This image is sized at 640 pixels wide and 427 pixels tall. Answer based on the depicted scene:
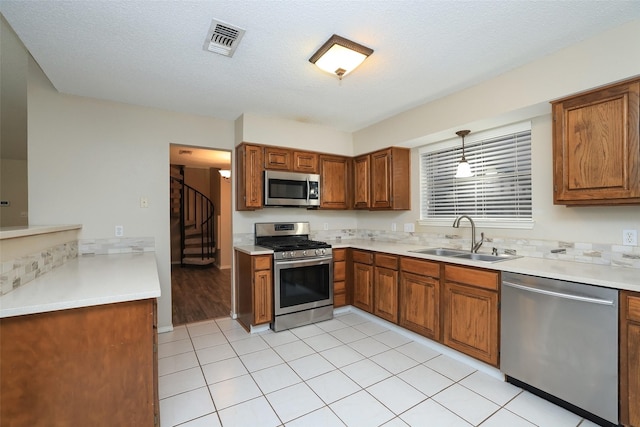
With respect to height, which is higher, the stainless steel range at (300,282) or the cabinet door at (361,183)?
the cabinet door at (361,183)

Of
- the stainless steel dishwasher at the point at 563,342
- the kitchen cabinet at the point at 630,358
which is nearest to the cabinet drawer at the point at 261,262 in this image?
the stainless steel dishwasher at the point at 563,342

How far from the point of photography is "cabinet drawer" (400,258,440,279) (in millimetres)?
2613

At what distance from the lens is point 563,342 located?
71.6 inches

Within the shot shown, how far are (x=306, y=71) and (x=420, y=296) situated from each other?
2285 mm

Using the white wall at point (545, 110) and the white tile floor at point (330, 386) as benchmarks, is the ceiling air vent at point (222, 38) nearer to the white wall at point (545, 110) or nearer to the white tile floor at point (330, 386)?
the white wall at point (545, 110)

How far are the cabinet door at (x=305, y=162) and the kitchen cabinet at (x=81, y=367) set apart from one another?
2497 millimetres

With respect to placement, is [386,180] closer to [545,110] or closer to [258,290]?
[545,110]

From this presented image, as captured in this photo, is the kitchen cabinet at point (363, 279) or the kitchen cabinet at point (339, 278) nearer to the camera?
the kitchen cabinet at point (363, 279)

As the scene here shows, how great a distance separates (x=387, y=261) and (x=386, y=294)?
1.20 feet

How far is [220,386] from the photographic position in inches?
83.2

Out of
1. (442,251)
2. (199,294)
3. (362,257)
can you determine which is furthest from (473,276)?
(199,294)

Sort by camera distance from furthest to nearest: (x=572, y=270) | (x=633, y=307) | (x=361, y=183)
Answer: (x=361, y=183), (x=572, y=270), (x=633, y=307)

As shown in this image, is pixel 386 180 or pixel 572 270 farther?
pixel 386 180

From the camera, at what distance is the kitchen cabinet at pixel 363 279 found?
3.35 m
